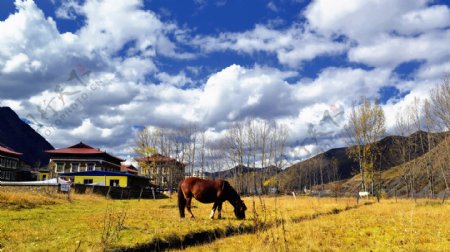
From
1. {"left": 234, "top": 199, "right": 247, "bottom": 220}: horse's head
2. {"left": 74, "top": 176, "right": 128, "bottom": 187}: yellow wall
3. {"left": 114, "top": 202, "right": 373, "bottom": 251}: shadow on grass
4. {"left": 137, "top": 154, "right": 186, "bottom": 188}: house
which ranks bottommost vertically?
{"left": 114, "top": 202, "right": 373, "bottom": 251}: shadow on grass

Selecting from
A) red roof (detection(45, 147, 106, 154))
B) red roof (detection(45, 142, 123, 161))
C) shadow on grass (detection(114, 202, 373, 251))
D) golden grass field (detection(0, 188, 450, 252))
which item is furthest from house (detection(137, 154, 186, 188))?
shadow on grass (detection(114, 202, 373, 251))

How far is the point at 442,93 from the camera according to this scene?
40.8m

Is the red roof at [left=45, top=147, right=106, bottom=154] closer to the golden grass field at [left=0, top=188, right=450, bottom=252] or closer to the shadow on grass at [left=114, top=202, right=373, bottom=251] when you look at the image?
the golden grass field at [left=0, top=188, right=450, bottom=252]

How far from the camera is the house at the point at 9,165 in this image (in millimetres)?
91000

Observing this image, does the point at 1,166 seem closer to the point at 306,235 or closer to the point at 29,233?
the point at 29,233

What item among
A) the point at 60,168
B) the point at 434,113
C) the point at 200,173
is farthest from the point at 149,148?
the point at 434,113

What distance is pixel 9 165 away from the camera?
312 feet

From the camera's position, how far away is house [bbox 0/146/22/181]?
3583 inches

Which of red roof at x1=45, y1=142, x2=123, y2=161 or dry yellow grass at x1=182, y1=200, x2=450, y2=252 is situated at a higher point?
red roof at x1=45, y1=142, x2=123, y2=161

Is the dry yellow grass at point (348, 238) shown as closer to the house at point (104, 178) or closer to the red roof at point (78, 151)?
the house at point (104, 178)

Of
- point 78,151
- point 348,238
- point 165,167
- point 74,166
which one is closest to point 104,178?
point 165,167

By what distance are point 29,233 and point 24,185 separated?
33910 mm

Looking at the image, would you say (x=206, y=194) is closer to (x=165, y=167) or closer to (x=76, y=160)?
(x=165, y=167)

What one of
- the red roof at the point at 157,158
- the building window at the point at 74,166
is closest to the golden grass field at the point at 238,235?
the red roof at the point at 157,158
